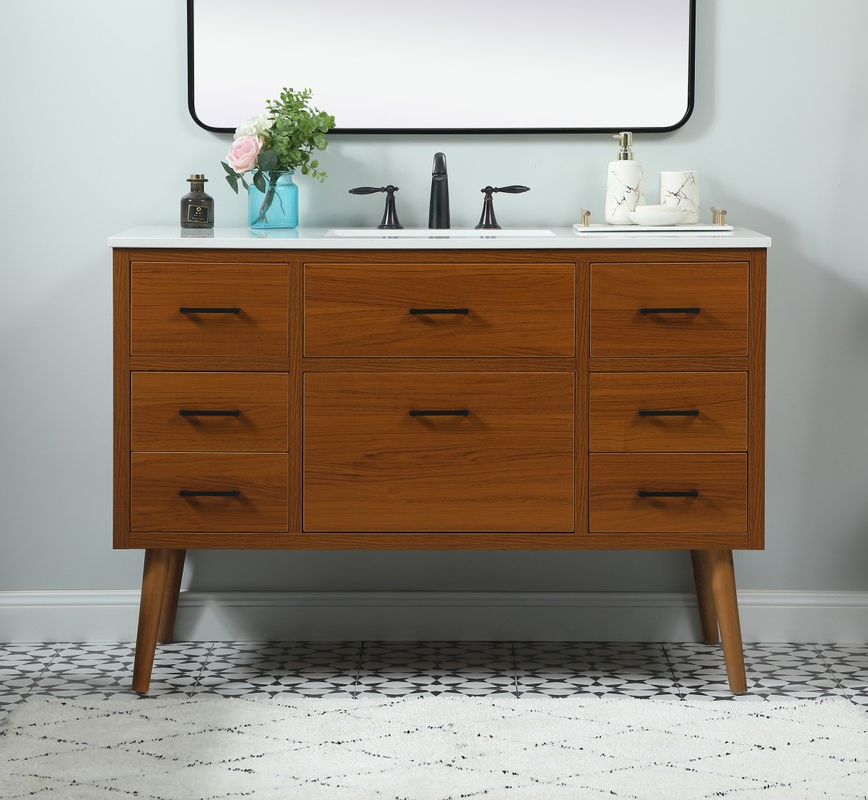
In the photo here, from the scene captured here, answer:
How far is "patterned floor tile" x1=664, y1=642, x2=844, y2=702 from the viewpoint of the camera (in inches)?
89.4

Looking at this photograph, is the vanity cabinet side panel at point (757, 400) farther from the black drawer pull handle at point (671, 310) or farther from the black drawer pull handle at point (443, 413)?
the black drawer pull handle at point (443, 413)

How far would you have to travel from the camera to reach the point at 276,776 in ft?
6.10

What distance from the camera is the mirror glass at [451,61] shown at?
2465 mm

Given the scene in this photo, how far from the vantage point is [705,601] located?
99.8 inches

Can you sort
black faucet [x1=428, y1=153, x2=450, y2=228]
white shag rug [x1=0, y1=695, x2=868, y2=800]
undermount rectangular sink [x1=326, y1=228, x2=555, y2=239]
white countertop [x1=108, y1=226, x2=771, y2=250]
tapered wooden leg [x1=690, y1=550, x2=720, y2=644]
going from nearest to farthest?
white shag rug [x1=0, y1=695, x2=868, y2=800] < white countertop [x1=108, y1=226, x2=771, y2=250] < undermount rectangular sink [x1=326, y1=228, x2=555, y2=239] < black faucet [x1=428, y1=153, x2=450, y2=228] < tapered wooden leg [x1=690, y1=550, x2=720, y2=644]

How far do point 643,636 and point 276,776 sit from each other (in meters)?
1.03

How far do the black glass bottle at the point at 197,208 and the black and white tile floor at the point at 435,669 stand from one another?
0.91 metres

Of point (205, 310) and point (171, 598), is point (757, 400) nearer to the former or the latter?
point (205, 310)

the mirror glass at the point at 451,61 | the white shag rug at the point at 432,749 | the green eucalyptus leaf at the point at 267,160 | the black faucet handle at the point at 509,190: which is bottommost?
the white shag rug at the point at 432,749

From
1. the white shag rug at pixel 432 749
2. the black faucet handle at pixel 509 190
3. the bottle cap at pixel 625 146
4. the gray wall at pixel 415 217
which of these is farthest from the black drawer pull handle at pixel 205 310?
the bottle cap at pixel 625 146

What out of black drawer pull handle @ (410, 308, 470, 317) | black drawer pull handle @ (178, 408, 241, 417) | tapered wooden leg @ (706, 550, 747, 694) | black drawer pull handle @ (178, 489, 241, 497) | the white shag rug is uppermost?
black drawer pull handle @ (410, 308, 470, 317)

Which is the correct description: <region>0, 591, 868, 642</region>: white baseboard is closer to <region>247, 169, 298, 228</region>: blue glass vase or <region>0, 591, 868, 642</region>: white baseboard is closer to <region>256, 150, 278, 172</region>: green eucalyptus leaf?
<region>247, 169, 298, 228</region>: blue glass vase

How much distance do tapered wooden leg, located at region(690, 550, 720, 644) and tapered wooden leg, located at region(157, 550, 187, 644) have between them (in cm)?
111

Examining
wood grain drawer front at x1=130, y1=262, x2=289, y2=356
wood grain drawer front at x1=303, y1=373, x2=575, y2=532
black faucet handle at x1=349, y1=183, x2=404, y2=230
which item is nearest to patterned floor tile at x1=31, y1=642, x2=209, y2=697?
wood grain drawer front at x1=303, y1=373, x2=575, y2=532
